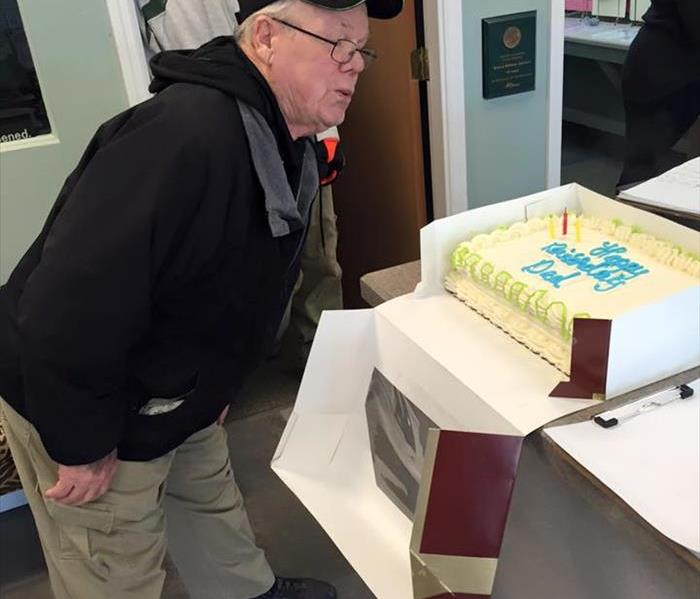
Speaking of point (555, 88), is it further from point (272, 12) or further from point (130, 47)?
point (272, 12)

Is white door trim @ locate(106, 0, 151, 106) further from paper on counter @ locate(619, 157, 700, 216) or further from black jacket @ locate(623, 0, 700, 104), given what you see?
black jacket @ locate(623, 0, 700, 104)

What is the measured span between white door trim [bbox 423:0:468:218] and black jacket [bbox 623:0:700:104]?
2.00 ft

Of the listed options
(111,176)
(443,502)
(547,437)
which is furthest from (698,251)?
(111,176)

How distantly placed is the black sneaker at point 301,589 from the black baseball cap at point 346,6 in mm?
1241

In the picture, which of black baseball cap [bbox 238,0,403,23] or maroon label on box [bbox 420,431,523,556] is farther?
black baseball cap [bbox 238,0,403,23]

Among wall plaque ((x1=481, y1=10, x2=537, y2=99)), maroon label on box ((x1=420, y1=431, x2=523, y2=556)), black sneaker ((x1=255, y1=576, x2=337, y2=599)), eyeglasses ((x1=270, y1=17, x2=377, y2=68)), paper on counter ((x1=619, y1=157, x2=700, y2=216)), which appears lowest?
black sneaker ((x1=255, y1=576, x2=337, y2=599))

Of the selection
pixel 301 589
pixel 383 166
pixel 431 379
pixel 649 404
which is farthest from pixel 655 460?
pixel 383 166

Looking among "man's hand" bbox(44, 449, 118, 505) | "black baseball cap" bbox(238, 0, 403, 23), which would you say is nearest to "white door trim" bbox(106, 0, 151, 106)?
"black baseball cap" bbox(238, 0, 403, 23)

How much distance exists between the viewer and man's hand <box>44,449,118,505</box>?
119cm

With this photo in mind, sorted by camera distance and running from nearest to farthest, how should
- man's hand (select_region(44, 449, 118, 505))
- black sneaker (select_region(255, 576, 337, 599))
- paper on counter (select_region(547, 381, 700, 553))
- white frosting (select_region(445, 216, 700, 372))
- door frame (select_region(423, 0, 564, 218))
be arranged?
1. paper on counter (select_region(547, 381, 700, 553))
2. white frosting (select_region(445, 216, 700, 372))
3. man's hand (select_region(44, 449, 118, 505))
4. black sneaker (select_region(255, 576, 337, 599))
5. door frame (select_region(423, 0, 564, 218))

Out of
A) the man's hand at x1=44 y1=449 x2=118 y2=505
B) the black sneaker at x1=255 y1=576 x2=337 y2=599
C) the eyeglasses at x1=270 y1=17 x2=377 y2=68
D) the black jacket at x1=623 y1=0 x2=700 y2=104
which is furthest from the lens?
the black jacket at x1=623 y1=0 x2=700 y2=104

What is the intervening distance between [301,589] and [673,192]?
1190mm

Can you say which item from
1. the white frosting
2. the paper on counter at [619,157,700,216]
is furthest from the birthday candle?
the paper on counter at [619,157,700,216]

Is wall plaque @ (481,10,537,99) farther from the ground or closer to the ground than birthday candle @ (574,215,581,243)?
farther from the ground
